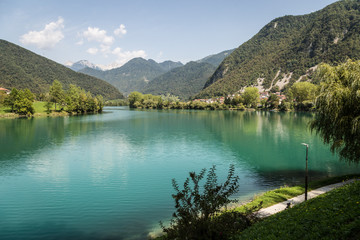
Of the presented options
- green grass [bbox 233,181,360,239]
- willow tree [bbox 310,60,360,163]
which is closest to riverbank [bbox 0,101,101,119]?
willow tree [bbox 310,60,360,163]

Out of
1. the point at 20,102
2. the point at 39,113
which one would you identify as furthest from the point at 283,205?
the point at 39,113

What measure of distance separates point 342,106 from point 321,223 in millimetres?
12835

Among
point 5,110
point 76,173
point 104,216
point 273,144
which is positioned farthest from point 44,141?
point 5,110

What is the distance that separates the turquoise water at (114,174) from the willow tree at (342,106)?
6.66 metres

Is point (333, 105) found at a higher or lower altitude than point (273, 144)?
higher

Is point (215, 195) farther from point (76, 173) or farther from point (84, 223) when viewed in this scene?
point (76, 173)

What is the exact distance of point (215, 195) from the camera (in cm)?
998

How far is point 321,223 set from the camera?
8.73 m

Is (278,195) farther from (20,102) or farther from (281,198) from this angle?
(20,102)

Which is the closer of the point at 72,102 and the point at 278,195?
the point at 278,195

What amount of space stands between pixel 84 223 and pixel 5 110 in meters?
111

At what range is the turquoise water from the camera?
15.5 metres

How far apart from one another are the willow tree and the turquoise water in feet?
21.9

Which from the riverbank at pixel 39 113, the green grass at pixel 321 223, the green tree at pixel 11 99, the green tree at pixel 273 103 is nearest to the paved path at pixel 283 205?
the green grass at pixel 321 223
